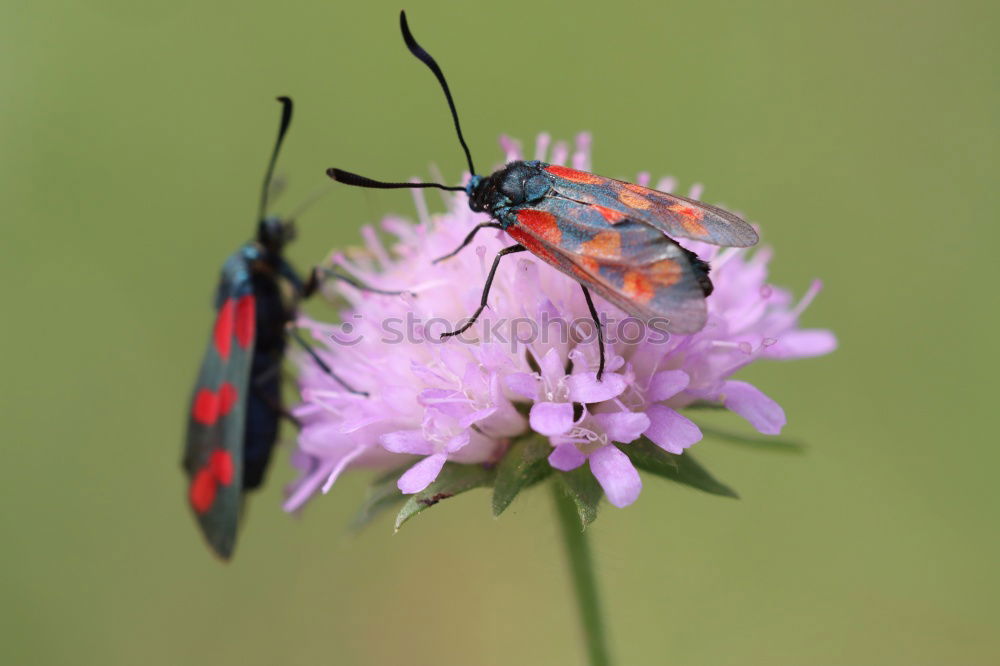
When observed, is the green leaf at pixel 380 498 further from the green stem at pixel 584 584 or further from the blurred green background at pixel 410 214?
the blurred green background at pixel 410 214

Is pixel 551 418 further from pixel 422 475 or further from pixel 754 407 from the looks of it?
pixel 754 407

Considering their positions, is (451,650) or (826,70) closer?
(451,650)

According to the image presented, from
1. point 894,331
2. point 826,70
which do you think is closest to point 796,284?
point 894,331

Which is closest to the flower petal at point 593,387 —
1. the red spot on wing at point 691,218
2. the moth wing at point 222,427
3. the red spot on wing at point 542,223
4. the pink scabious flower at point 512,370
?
the pink scabious flower at point 512,370

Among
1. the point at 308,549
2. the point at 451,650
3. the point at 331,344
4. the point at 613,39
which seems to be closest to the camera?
the point at 331,344

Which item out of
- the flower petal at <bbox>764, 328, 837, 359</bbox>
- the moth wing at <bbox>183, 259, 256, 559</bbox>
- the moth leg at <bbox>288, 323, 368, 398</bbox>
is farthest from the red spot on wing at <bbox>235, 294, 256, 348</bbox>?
the flower petal at <bbox>764, 328, 837, 359</bbox>

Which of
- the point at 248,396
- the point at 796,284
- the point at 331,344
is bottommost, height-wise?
the point at 248,396

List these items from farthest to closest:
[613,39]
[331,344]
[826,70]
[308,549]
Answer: [613,39] < [826,70] < [308,549] < [331,344]

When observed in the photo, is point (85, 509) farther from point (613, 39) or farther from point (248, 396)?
point (613, 39)
